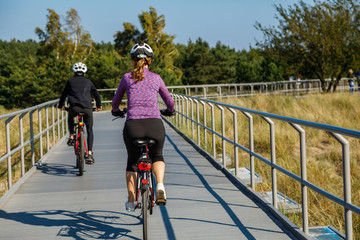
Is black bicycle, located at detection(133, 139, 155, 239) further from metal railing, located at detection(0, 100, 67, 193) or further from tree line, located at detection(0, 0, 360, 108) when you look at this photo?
tree line, located at detection(0, 0, 360, 108)

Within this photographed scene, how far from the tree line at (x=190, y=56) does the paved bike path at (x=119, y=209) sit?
81.8 feet

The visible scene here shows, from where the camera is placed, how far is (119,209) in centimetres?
572

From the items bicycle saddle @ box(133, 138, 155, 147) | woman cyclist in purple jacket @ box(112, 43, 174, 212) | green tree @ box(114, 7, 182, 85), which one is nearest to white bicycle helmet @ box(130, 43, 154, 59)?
woman cyclist in purple jacket @ box(112, 43, 174, 212)

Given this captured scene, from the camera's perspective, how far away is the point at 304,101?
21.4 metres

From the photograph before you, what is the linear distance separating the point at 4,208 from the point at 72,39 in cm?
5801

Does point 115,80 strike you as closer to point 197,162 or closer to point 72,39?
point 72,39

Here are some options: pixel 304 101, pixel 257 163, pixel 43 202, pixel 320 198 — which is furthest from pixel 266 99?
pixel 43 202

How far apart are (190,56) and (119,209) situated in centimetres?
6574

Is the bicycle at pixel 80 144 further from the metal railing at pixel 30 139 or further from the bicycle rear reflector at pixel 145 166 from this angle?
the bicycle rear reflector at pixel 145 166

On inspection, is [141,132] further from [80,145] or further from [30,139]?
[30,139]

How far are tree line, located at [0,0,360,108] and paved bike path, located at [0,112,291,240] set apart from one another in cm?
2493

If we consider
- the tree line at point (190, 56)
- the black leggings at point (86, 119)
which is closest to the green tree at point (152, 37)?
the tree line at point (190, 56)

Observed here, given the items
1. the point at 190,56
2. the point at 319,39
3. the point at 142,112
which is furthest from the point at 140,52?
the point at 190,56

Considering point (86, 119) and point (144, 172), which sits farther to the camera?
point (86, 119)
